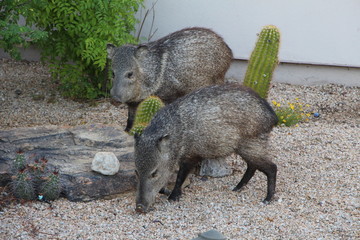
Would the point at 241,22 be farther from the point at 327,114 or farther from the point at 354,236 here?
the point at 354,236

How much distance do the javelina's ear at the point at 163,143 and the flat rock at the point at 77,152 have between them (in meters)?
0.44

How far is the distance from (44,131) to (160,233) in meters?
1.67

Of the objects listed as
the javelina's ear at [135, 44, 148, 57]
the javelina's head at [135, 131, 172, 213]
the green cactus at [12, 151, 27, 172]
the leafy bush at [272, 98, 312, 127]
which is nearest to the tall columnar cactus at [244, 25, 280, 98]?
the leafy bush at [272, 98, 312, 127]

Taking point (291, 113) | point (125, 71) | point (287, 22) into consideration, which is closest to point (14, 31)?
point (125, 71)

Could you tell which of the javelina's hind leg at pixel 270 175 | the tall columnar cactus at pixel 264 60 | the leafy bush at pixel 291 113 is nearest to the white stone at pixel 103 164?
the javelina's hind leg at pixel 270 175

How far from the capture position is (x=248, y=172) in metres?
4.63

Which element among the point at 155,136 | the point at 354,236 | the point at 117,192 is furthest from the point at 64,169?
the point at 354,236

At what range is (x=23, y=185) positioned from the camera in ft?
13.2

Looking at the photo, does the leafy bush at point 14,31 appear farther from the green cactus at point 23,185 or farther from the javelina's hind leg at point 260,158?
the javelina's hind leg at point 260,158

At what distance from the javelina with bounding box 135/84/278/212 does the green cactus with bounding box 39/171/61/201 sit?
73 cm

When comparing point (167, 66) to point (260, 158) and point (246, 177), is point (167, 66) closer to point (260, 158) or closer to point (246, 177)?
point (246, 177)

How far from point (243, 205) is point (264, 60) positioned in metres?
2.22

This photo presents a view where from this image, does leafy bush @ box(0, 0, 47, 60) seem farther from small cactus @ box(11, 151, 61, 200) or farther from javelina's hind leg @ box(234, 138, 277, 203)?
javelina's hind leg @ box(234, 138, 277, 203)

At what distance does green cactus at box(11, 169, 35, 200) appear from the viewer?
159 inches
